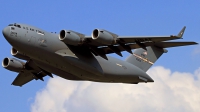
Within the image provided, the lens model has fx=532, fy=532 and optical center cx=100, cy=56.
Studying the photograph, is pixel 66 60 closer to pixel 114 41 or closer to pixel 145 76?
pixel 114 41

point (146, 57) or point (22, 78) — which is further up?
point (146, 57)

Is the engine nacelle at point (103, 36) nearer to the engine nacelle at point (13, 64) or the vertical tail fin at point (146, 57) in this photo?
the vertical tail fin at point (146, 57)

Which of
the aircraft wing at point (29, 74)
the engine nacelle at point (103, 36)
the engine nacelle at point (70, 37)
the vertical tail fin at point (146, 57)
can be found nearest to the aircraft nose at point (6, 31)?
the engine nacelle at point (70, 37)

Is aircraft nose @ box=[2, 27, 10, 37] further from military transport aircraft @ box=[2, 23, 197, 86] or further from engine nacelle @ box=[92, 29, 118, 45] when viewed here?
engine nacelle @ box=[92, 29, 118, 45]

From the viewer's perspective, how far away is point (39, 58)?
87.9 feet

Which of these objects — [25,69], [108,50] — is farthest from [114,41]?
[25,69]

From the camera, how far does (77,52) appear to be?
90.9 ft

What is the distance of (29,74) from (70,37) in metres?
7.10

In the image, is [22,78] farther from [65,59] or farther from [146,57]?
[146,57]

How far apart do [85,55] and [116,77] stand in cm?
251

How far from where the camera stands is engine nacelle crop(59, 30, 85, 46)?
26.3 metres

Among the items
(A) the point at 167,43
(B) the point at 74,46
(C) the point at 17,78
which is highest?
(A) the point at 167,43

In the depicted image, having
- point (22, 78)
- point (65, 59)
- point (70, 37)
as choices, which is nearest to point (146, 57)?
point (65, 59)

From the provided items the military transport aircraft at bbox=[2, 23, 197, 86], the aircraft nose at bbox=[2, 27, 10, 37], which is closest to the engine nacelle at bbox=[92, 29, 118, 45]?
the military transport aircraft at bbox=[2, 23, 197, 86]
